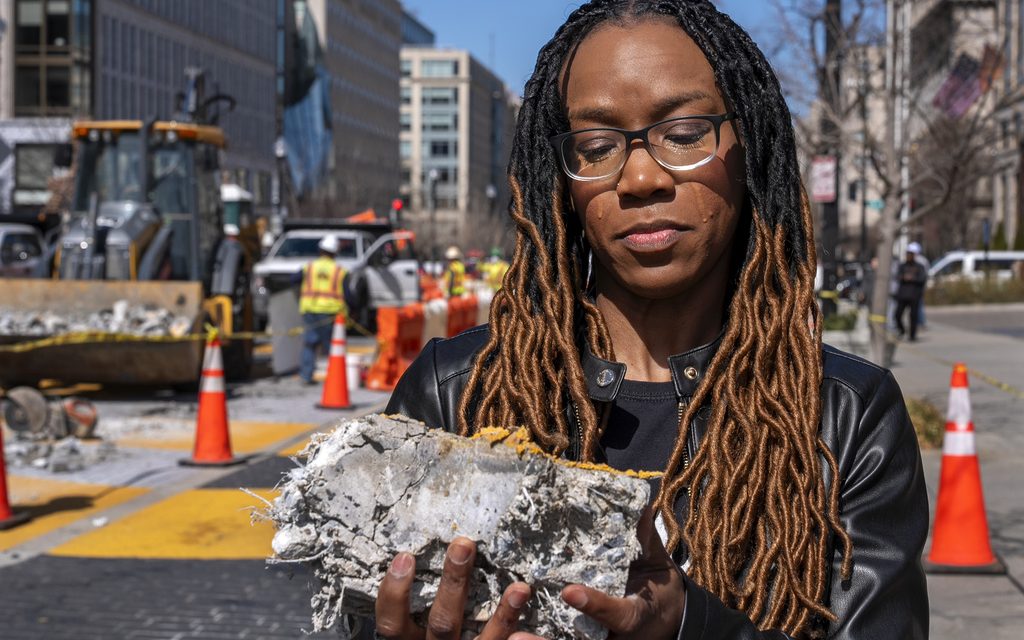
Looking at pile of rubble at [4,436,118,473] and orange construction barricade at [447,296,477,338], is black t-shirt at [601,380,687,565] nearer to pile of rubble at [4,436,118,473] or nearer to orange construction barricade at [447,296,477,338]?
pile of rubble at [4,436,118,473]

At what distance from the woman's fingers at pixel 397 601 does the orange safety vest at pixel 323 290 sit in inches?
593

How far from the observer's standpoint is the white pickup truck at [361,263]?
2586 centimetres

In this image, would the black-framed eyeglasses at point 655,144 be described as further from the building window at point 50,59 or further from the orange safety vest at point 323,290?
the building window at point 50,59

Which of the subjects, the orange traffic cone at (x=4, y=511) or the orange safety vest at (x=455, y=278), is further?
the orange safety vest at (x=455, y=278)

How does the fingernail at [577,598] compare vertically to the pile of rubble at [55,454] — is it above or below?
above

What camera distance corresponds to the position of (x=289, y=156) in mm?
92062

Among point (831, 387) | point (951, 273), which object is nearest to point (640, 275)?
point (831, 387)

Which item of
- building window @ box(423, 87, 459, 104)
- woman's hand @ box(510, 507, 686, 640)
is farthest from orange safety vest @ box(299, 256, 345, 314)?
building window @ box(423, 87, 459, 104)

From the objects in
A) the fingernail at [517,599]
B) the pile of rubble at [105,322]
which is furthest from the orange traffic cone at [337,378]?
the fingernail at [517,599]

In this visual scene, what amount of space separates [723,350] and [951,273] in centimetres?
4246

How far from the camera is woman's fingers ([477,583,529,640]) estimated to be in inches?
55.6

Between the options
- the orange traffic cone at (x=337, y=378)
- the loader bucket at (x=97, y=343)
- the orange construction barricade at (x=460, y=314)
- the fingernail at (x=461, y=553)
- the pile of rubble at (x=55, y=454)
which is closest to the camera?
the fingernail at (x=461, y=553)

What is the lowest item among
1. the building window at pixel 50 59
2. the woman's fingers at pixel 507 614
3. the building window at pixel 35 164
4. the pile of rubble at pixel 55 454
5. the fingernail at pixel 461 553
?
the pile of rubble at pixel 55 454

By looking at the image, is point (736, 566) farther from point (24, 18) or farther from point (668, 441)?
point (24, 18)
